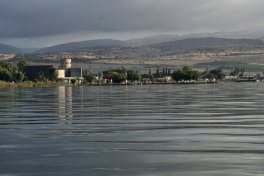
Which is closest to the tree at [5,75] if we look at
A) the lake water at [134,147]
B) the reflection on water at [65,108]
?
the reflection on water at [65,108]

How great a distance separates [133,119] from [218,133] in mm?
8433

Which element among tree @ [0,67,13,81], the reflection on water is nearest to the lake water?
the reflection on water

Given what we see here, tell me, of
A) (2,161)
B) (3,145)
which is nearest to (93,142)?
(3,145)

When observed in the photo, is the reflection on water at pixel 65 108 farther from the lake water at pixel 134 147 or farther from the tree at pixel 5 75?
the tree at pixel 5 75

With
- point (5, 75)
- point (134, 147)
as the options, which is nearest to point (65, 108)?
point (134, 147)

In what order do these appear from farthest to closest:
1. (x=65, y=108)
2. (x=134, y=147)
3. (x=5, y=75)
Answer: (x=5, y=75)
(x=65, y=108)
(x=134, y=147)

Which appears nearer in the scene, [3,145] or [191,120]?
[3,145]

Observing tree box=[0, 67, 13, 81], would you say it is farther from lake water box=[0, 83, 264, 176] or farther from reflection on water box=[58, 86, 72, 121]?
lake water box=[0, 83, 264, 176]

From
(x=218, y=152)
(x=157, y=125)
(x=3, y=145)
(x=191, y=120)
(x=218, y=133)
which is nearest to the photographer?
(x=218, y=152)

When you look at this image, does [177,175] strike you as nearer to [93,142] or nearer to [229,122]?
[93,142]

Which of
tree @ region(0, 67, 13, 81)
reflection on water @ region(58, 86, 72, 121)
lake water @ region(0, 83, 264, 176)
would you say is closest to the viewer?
lake water @ region(0, 83, 264, 176)

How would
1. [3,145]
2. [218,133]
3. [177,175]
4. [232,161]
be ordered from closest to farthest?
[177,175] → [232,161] → [3,145] → [218,133]

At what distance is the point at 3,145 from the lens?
1950 cm

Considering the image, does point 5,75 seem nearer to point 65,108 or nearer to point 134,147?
point 65,108
